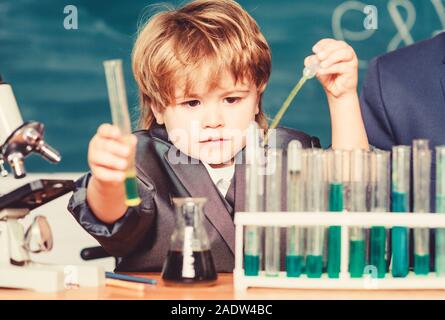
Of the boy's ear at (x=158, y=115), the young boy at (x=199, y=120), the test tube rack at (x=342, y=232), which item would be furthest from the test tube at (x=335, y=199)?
the boy's ear at (x=158, y=115)

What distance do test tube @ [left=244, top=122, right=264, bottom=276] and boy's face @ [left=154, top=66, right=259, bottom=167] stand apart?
37cm

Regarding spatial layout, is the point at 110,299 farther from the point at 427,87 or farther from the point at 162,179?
the point at 427,87

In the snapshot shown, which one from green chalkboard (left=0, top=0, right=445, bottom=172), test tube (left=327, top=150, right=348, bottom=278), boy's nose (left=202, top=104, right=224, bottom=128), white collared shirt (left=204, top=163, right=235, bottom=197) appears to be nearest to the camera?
test tube (left=327, top=150, right=348, bottom=278)

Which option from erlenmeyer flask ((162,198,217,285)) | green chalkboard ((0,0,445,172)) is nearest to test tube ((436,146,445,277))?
erlenmeyer flask ((162,198,217,285))

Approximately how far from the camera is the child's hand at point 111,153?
1338 millimetres

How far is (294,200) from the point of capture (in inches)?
56.7

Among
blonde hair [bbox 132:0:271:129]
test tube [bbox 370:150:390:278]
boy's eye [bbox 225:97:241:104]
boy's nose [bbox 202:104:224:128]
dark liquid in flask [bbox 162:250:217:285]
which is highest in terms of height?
blonde hair [bbox 132:0:271:129]

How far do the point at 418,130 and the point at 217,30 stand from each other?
1.88 ft

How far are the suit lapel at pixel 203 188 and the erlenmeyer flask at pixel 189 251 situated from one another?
0.40 m

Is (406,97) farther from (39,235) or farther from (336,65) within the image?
(39,235)

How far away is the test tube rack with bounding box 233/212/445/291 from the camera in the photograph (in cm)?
138

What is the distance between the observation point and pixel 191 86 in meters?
1.84

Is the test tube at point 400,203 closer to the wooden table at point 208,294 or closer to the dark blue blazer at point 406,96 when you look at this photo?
the wooden table at point 208,294

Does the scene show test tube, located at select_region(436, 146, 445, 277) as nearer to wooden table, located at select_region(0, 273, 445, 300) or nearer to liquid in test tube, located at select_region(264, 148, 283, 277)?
wooden table, located at select_region(0, 273, 445, 300)
